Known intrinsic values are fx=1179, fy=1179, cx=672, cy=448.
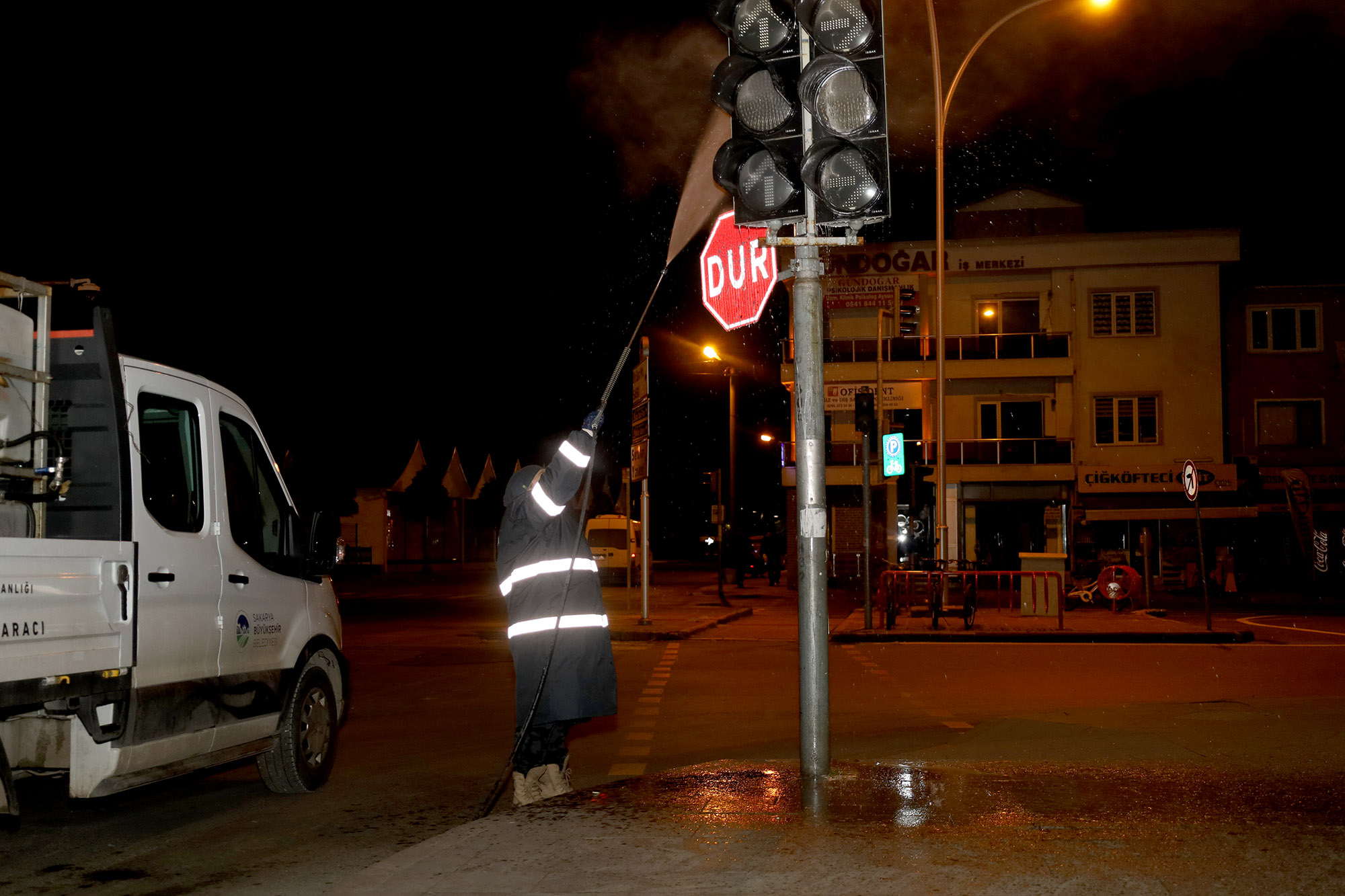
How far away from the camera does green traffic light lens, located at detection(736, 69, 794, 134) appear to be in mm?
5797

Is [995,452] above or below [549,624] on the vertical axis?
above

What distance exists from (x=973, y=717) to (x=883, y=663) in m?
4.79

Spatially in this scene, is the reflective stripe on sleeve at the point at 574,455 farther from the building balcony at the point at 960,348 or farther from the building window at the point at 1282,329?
the building window at the point at 1282,329

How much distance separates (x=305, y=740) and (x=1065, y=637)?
557 inches

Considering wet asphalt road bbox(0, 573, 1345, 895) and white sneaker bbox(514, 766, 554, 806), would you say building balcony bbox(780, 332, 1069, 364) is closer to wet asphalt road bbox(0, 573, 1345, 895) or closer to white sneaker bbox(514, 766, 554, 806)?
wet asphalt road bbox(0, 573, 1345, 895)

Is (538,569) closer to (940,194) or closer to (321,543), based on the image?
(321,543)

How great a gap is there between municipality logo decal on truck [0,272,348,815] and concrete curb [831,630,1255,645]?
1253 cm

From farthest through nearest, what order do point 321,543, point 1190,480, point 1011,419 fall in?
point 1011,419 < point 1190,480 < point 321,543

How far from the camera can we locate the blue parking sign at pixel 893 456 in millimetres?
23297

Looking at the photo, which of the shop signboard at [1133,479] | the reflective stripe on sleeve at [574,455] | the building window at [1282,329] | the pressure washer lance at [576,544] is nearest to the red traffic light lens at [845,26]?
the pressure washer lance at [576,544]

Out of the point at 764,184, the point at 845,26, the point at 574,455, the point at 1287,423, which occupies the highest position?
the point at 1287,423

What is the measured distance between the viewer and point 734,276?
1515 centimetres

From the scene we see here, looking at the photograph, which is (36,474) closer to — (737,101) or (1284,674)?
(737,101)

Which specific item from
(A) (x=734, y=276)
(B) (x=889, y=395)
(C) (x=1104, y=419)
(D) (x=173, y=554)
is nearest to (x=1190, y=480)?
(B) (x=889, y=395)
